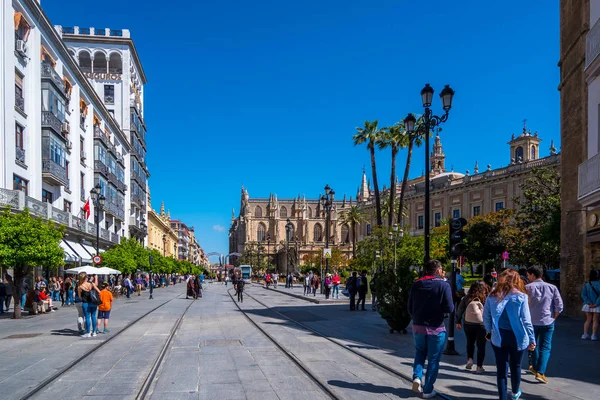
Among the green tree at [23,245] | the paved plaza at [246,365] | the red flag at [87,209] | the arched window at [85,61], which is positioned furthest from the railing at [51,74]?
the arched window at [85,61]

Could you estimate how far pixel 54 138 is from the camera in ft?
109

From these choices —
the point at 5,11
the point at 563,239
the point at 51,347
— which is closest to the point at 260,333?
the point at 51,347

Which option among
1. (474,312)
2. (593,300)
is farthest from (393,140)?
(474,312)

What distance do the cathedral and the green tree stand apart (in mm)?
26955

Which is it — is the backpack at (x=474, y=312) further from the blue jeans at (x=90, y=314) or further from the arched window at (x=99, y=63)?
the arched window at (x=99, y=63)

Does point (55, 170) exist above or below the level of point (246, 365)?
above

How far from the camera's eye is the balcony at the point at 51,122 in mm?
31984

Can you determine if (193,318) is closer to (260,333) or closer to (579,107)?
(260,333)

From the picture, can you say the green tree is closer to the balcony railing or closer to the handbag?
the handbag

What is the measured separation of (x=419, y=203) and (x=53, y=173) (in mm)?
53638

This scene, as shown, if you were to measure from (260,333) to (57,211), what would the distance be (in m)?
23.0

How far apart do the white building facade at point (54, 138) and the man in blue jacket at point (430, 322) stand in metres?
19.6

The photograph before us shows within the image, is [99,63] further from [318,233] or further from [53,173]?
[318,233]

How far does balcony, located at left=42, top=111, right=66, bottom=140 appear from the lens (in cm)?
3198
